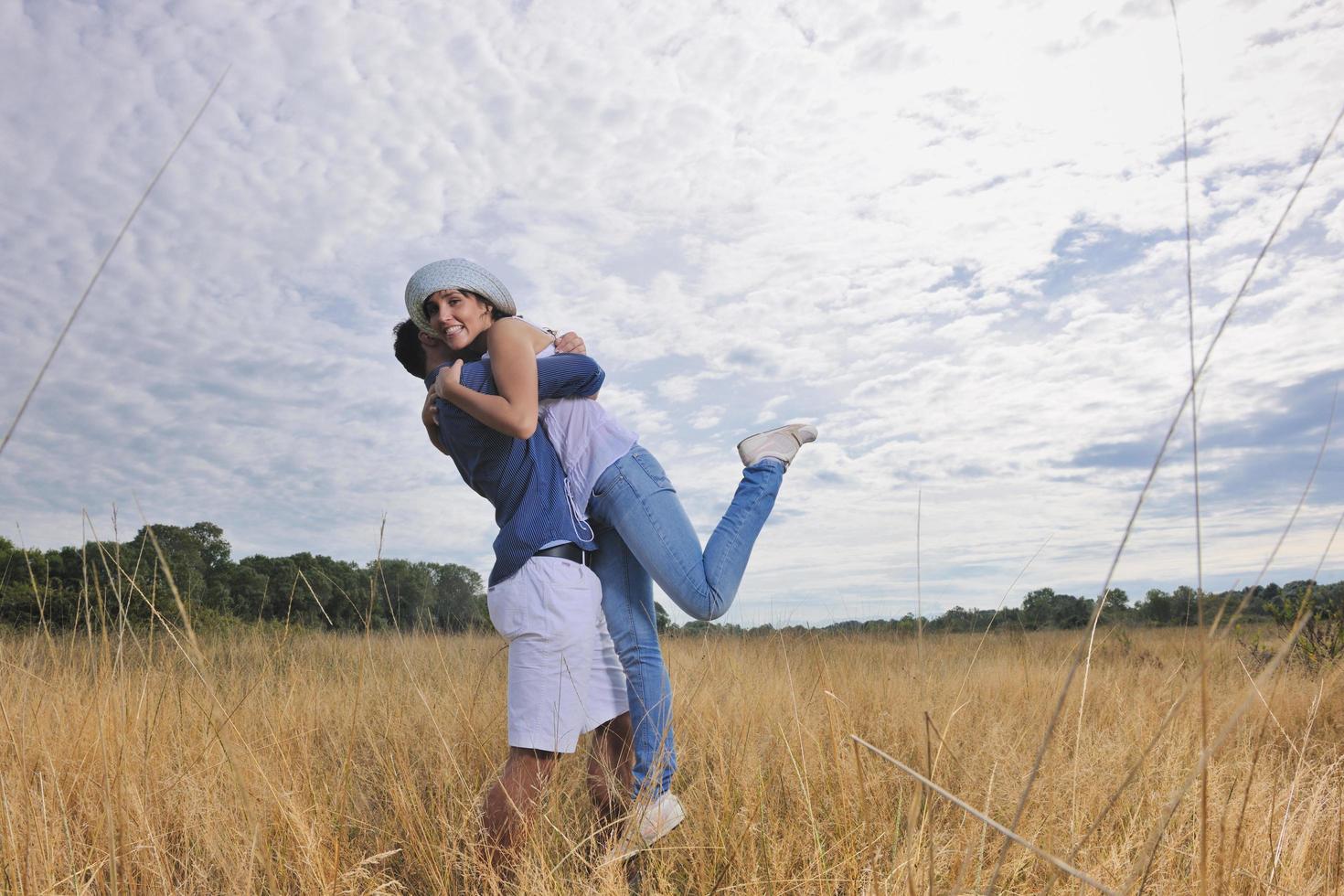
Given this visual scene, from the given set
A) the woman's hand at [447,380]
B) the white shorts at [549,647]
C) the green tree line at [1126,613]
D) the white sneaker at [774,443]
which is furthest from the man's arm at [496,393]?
the green tree line at [1126,613]

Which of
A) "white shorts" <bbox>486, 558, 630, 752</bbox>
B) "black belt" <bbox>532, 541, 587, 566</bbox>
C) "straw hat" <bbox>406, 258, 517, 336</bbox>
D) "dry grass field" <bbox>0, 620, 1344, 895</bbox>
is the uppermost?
"straw hat" <bbox>406, 258, 517, 336</bbox>

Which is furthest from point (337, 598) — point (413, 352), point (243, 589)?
point (413, 352)

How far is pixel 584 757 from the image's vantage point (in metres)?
3.83

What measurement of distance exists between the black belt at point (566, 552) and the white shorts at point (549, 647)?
2 cm

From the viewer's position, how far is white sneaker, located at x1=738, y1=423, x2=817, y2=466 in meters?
2.78

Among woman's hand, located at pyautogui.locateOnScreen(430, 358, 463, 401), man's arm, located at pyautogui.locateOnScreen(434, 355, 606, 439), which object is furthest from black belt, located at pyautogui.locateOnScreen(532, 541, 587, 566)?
woman's hand, located at pyautogui.locateOnScreen(430, 358, 463, 401)

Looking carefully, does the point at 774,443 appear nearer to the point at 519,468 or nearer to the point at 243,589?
the point at 519,468

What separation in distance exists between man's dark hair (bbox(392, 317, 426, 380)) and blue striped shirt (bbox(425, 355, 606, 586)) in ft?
1.71

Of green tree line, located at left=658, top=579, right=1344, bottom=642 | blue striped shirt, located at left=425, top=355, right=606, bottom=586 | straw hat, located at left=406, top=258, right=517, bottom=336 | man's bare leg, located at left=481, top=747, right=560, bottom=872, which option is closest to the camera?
man's bare leg, located at left=481, top=747, right=560, bottom=872

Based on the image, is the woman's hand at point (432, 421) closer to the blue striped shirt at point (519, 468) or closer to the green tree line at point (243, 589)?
the blue striped shirt at point (519, 468)

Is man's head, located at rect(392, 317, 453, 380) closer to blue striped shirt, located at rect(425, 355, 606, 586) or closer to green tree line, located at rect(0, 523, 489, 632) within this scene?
blue striped shirt, located at rect(425, 355, 606, 586)

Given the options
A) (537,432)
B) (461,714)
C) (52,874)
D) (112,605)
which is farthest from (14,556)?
(537,432)

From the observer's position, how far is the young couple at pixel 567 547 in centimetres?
227

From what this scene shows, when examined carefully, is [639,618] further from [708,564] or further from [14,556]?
[14,556]
